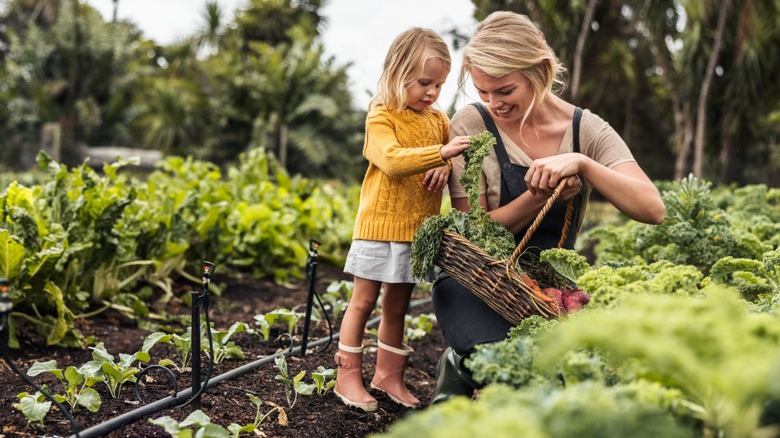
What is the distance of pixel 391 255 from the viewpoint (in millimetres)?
2520

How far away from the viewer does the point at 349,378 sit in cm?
262

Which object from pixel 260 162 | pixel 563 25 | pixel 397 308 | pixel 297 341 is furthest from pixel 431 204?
pixel 563 25

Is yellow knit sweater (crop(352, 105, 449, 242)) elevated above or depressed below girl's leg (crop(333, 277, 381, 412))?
above

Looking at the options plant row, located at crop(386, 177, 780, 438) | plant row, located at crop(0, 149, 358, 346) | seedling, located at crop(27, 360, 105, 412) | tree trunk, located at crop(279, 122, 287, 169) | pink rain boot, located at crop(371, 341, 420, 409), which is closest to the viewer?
plant row, located at crop(386, 177, 780, 438)

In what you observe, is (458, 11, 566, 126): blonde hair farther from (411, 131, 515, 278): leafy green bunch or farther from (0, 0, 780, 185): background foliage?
(0, 0, 780, 185): background foliage

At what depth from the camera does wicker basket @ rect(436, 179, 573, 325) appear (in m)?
1.86

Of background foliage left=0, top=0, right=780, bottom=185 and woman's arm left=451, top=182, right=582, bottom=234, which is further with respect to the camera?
background foliage left=0, top=0, right=780, bottom=185

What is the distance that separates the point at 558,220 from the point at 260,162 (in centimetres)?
410

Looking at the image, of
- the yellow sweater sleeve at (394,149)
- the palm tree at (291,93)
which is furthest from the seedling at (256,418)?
the palm tree at (291,93)

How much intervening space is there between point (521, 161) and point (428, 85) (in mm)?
429

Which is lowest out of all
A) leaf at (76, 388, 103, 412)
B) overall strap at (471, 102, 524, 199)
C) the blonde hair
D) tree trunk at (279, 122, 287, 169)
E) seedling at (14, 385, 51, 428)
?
tree trunk at (279, 122, 287, 169)

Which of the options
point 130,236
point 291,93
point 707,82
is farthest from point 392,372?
point 291,93

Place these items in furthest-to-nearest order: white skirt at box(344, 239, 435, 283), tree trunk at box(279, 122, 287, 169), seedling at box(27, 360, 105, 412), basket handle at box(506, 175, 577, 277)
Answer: tree trunk at box(279, 122, 287, 169) → white skirt at box(344, 239, 435, 283) → seedling at box(27, 360, 105, 412) → basket handle at box(506, 175, 577, 277)

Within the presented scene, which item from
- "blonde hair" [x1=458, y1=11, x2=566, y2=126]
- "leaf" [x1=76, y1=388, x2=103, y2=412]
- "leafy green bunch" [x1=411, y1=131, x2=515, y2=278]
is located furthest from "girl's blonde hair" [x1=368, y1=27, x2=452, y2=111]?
"leaf" [x1=76, y1=388, x2=103, y2=412]
